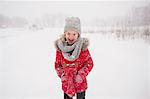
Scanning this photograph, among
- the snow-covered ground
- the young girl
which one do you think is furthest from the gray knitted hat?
the snow-covered ground

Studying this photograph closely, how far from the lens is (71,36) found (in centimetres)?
219

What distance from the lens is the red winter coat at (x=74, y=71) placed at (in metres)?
2.18

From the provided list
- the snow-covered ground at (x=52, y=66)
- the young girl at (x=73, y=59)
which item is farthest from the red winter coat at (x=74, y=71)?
the snow-covered ground at (x=52, y=66)

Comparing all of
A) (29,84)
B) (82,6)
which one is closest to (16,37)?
(29,84)

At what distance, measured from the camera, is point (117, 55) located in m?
2.38

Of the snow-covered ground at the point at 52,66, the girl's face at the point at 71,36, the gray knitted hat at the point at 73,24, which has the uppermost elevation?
the gray knitted hat at the point at 73,24

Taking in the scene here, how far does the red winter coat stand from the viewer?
2.18 meters

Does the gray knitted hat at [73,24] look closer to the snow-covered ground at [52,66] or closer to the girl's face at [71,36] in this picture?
the girl's face at [71,36]

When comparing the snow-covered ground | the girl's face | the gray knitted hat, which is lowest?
the snow-covered ground

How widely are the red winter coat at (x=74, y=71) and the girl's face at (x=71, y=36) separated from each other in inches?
3.9

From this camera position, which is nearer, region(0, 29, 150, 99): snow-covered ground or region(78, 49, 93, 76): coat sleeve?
region(78, 49, 93, 76): coat sleeve

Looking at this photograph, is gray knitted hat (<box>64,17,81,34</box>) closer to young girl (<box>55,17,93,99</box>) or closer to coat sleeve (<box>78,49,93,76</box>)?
young girl (<box>55,17,93,99</box>)

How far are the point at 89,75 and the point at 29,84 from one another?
445 millimetres

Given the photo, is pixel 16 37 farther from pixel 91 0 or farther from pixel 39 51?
pixel 91 0
